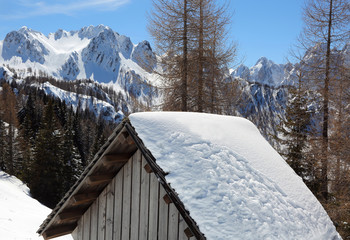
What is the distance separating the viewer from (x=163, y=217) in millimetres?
3385

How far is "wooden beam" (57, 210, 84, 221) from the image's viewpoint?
415 cm

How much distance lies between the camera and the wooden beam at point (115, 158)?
3.54 meters

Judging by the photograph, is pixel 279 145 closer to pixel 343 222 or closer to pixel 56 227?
pixel 343 222

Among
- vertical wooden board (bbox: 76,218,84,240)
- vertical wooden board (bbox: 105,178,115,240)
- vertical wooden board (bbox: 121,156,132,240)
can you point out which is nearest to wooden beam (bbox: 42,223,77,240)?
vertical wooden board (bbox: 76,218,84,240)

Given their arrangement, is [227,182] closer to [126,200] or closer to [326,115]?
[126,200]

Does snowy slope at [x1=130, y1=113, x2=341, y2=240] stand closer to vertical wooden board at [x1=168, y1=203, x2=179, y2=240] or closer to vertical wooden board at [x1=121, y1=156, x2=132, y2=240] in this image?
vertical wooden board at [x1=168, y1=203, x2=179, y2=240]

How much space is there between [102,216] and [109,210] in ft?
0.76

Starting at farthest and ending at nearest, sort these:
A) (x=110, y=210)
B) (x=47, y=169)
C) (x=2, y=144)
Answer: (x=2, y=144), (x=47, y=169), (x=110, y=210)

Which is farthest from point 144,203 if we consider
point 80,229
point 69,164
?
Answer: point 69,164

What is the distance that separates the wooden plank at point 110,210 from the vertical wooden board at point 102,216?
82 millimetres

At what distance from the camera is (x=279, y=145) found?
15.8 m

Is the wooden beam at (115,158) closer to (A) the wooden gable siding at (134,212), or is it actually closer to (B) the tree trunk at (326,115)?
(A) the wooden gable siding at (134,212)

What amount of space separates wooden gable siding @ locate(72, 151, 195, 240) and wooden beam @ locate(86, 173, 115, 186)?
0.10 m

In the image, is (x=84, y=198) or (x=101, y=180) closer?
(x=101, y=180)
